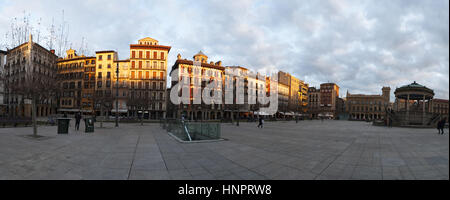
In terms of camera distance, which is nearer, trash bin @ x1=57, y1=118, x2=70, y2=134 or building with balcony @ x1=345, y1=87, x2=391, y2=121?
trash bin @ x1=57, y1=118, x2=70, y2=134

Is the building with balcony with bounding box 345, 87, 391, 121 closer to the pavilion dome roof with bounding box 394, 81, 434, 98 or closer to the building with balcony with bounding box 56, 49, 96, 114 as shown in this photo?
the pavilion dome roof with bounding box 394, 81, 434, 98

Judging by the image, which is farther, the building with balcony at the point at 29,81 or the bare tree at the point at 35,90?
the building with balcony at the point at 29,81

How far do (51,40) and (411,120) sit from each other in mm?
44284

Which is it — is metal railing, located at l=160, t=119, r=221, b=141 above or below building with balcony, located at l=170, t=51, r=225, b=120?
below

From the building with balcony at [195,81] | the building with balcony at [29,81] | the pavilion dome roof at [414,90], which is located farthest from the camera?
the building with balcony at [195,81]

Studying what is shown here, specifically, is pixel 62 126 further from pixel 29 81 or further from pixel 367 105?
pixel 367 105

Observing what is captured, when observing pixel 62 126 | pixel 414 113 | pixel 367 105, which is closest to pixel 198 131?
pixel 62 126

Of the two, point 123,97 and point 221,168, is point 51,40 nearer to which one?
point 221,168

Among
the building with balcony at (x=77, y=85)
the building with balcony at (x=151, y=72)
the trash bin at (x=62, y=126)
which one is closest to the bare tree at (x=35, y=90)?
the trash bin at (x=62, y=126)

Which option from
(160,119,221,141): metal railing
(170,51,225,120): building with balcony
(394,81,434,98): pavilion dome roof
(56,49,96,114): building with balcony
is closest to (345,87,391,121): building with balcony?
(394,81,434,98): pavilion dome roof

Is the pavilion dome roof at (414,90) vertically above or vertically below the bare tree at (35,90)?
above

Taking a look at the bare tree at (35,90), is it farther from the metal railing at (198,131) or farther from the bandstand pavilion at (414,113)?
the bandstand pavilion at (414,113)

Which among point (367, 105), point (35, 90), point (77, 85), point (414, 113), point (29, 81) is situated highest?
point (77, 85)

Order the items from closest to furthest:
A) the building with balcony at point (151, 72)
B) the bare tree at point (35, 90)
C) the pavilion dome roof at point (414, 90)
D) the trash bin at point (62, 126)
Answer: the bare tree at point (35, 90) → the trash bin at point (62, 126) → the pavilion dome roof at point (414, 90) → the building with balcony at point (151, 72)
